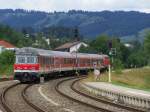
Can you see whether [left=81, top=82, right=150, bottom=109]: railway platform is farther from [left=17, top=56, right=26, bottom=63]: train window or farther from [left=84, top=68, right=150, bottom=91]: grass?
[left=17, top=56, right=26, bottom=63]: train window

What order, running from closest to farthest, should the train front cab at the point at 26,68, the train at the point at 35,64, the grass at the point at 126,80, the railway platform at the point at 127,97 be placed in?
the railway platform at the point at 127,97, the grass at the point at 126,80, the train front cab at the point at 26,68, the train at the point at 35,64

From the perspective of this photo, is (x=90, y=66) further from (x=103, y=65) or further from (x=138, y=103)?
(x=138, y=103)

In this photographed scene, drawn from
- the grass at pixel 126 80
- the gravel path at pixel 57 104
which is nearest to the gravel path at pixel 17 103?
the gravel path at pixel 57 104

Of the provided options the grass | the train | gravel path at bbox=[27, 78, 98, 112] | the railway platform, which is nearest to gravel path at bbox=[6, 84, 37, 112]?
gravel path at bbox=[27, 78, 98, 112]

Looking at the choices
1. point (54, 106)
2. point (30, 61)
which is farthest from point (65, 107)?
point (30, 61)

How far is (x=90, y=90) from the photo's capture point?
3269 cm

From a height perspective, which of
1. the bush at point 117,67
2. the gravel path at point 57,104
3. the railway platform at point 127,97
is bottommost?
the gravel path at point 57,104

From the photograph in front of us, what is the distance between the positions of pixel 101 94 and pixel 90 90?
11.2ft

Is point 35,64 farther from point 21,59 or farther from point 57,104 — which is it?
point 57,104

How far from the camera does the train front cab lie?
140 feet

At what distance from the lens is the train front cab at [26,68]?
42.8 meters

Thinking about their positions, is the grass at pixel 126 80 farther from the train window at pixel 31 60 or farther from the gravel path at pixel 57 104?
the gravel path at pixel 57 104

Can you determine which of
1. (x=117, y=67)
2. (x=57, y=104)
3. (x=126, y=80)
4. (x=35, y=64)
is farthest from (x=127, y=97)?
(x=117, y=67)

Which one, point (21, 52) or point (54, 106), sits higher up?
point (21, 52)
